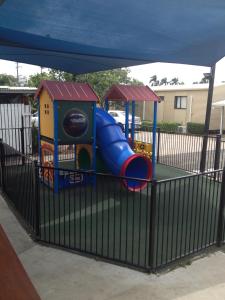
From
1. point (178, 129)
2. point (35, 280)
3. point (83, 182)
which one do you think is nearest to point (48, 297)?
point (35, 280)

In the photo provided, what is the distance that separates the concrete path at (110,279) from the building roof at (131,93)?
15.3 ft

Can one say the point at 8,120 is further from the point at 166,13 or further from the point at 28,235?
the point at 166,13

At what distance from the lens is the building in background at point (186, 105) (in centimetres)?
2534

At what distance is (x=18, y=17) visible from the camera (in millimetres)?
4238

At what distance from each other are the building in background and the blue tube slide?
18087 millimetres

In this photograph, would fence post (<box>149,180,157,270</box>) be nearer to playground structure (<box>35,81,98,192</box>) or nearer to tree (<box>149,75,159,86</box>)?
playground structure (<box>35,81,98,192</box>)

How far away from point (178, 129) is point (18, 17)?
22011mm

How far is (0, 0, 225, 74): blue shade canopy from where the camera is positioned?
3949 millimetres

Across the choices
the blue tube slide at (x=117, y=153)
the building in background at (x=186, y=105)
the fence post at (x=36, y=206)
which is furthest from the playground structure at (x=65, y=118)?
the building in background at (x=186, y=105)

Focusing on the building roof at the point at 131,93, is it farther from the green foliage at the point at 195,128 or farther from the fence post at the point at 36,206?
the green foliage at the point at 195,128

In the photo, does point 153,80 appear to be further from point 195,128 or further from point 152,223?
point 152,223

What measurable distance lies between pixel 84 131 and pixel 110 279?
4.24 metres

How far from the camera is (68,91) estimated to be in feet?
24.0

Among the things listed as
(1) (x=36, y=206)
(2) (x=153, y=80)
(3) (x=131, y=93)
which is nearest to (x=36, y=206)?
(1) (x=36, y=206)
